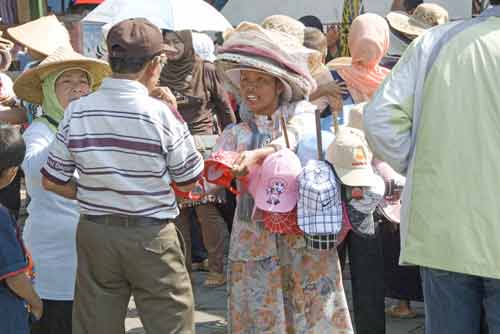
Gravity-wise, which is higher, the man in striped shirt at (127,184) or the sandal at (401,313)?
the man in striped shirt at (127,184)

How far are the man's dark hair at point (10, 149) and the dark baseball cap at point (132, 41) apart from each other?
0.51 m

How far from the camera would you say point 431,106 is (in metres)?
3.14

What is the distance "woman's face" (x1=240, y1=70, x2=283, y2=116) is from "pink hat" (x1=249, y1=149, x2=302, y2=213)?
295mm

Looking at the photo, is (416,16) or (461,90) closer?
(461,90)

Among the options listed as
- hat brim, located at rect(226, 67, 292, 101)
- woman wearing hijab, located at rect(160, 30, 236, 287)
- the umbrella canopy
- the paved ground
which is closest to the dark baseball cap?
hat brim, located at rect(226, 67, 292, 101)

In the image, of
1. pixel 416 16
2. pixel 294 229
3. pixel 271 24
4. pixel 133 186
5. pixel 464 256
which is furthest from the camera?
pixel 416 16

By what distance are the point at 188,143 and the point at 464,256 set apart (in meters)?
1.28

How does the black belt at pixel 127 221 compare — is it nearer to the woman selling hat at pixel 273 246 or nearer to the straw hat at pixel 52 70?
the woman selling hat at pixel 273 246

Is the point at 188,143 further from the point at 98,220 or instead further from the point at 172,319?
the point at 172,319

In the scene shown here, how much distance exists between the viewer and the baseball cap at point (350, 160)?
13.9 ft

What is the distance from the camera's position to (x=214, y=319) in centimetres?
574

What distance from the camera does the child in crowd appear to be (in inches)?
138

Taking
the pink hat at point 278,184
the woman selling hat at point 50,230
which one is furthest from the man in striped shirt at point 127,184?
the pink hat at point 278,184

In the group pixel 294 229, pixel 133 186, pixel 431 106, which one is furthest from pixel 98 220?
pixel 431 106
